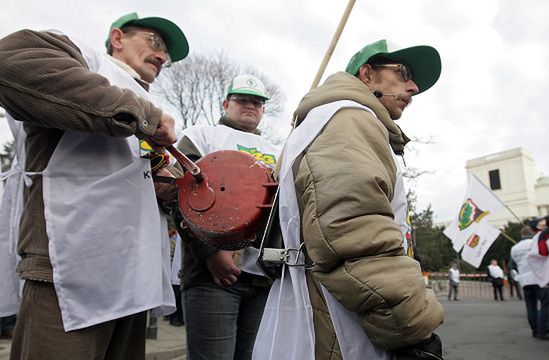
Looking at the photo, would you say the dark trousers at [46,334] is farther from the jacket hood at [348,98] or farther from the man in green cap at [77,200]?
the jacket hood at [348,98]

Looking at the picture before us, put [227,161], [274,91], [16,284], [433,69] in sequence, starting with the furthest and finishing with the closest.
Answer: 1. [274,91]
2. [433,69]
3. [227,161]
4. [16,284]

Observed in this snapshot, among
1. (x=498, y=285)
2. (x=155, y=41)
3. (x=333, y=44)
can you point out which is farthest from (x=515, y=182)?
(x=155, y=41)

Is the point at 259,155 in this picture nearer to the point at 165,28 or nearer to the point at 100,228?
the point at 165,28

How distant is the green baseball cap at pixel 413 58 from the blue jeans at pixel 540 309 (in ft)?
21.1

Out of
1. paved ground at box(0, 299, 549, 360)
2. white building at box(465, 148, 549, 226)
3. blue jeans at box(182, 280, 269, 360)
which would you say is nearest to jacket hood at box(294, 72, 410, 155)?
blue jeans at box(182, 280, 269, 360)

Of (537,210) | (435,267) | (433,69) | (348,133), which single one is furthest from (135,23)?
(537,210)

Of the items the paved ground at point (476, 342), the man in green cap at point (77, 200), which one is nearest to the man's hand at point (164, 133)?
the man in green cap at point (77, 200)

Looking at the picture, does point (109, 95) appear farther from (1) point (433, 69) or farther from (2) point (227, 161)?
(1) point (433, 69)

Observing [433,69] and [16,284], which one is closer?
[16,284]

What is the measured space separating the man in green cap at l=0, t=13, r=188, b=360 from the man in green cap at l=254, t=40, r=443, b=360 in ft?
1.52

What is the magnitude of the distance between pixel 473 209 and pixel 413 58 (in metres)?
12.7

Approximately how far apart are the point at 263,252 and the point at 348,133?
1.77ft

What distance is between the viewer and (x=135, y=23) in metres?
2.00

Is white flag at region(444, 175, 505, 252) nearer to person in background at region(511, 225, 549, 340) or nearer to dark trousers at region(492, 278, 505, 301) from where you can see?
person in background at region(511, 225, 549, 340)
